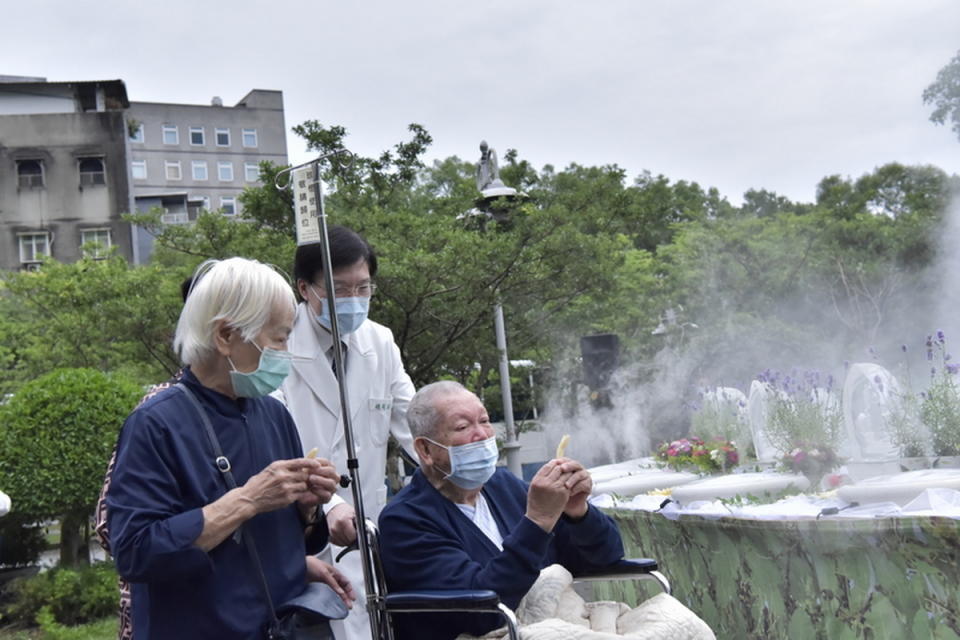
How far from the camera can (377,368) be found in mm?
4035

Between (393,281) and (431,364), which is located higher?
(393,281)

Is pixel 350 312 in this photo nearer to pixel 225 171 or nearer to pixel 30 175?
pixel 30 175

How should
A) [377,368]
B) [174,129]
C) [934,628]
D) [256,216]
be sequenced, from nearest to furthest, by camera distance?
[934,628] → [377,368] → [256,216] → [174,129]

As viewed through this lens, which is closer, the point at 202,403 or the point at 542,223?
the point at 202,403

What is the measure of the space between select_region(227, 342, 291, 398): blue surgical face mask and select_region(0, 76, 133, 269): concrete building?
41768 mm

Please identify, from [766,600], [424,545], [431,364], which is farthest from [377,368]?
[431,364]

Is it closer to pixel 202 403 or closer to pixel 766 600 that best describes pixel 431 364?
pixel 766 600

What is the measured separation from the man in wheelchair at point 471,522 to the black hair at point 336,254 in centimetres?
63

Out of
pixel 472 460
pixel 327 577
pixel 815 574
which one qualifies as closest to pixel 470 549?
pixel 472 460

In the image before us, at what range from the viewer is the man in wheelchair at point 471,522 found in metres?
2.93

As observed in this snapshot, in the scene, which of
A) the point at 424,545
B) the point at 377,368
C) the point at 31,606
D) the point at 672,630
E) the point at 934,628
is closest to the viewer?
the point at 672,630

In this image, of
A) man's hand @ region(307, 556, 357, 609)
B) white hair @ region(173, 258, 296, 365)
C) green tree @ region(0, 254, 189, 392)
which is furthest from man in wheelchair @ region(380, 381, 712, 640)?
green tree @ region(0, 254, 189, 392)

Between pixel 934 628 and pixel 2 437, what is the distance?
8260mm

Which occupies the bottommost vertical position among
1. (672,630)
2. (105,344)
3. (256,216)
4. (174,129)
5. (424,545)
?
(672,630)
